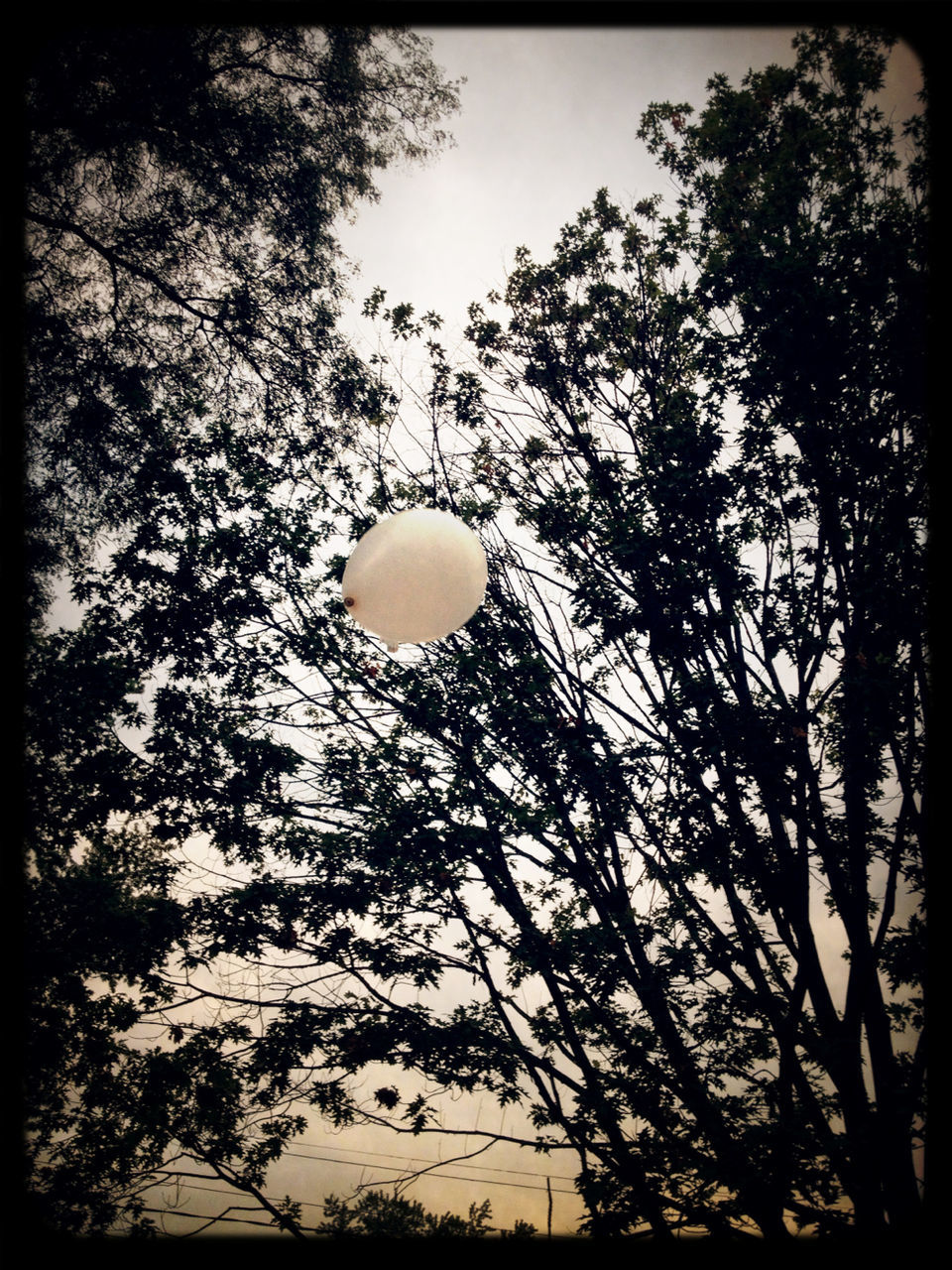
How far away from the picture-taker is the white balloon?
244 centimetres

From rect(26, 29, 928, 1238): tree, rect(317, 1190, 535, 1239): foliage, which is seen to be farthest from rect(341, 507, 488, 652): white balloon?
rect(317, 1190, 535, 1239): foliage

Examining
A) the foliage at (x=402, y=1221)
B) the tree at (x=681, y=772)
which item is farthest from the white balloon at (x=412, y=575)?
the foliage at (x=402, y=1221)

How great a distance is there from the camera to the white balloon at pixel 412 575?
2.44 meters

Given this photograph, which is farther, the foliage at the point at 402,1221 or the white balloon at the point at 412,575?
the foliage at the point at 402,1221

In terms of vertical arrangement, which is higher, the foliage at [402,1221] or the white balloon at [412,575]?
the white balloon at [412,575]

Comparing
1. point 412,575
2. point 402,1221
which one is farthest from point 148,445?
point 402,1221

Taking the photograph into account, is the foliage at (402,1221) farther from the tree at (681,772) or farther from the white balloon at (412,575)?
the white balloon at (412,575)

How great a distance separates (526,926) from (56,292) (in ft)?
20.9

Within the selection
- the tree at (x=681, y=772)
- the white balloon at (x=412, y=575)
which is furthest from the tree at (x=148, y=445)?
the white balloon at (x=412, y=575)

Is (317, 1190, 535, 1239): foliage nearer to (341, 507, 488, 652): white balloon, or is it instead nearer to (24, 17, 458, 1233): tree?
(24, 17, 458, 1233): tree

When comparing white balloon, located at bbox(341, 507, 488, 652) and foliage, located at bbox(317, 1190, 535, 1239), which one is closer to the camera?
white balloon, located at bbox(341, 507, 488, 652)

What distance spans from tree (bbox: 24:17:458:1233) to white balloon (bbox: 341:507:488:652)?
2376mm

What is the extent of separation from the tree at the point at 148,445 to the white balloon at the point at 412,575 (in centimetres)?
238

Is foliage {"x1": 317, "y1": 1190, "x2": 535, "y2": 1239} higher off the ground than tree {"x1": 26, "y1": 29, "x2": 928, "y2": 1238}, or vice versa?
tree {"x1": 26, "y1": 29, "x2": 928, "y2": 1238}
